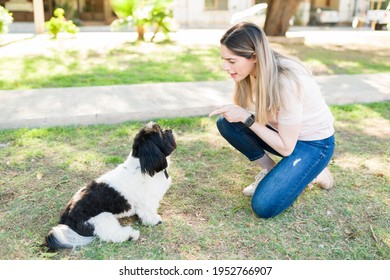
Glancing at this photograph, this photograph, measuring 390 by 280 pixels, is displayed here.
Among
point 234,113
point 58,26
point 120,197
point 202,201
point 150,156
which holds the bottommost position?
point 202,201

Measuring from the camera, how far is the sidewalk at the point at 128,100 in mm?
5250

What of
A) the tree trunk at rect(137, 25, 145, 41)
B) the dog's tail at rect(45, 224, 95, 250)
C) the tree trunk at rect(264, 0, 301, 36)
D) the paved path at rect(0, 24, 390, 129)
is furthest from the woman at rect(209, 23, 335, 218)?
the tree trunk at rect(264, 0, 301, 36)

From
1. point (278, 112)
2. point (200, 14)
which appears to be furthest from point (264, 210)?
point (200, 14)

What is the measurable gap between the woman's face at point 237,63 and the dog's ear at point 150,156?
2.64 feet

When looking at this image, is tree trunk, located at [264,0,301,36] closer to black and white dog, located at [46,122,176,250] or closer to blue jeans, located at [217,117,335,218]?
blue jeans, located at [217,117,335,218]

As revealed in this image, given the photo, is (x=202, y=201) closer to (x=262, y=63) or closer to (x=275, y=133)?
(x=275, y=133)

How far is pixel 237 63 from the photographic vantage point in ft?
9.59

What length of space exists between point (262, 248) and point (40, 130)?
10.7 ft

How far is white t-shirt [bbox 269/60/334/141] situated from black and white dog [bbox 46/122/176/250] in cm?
87

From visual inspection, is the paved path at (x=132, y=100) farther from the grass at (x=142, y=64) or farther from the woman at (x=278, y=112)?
the woman at (x=278, y=112)

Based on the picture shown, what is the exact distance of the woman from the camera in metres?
2.87

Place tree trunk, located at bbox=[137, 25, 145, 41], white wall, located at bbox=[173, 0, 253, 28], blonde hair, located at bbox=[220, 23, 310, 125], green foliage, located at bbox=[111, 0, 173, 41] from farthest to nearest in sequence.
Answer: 1. white wall, located at bbox=[173, 0, 253, 28]
2. tree trunk, located at bbox=[137, 25, 145, 41]
3. green foliage, located at bbox=[111, 0, 173, 41]
4. blonde hair, located at bbox=[220, 23, 310, 125]

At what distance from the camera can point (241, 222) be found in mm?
3188

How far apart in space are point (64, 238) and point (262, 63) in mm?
1787
